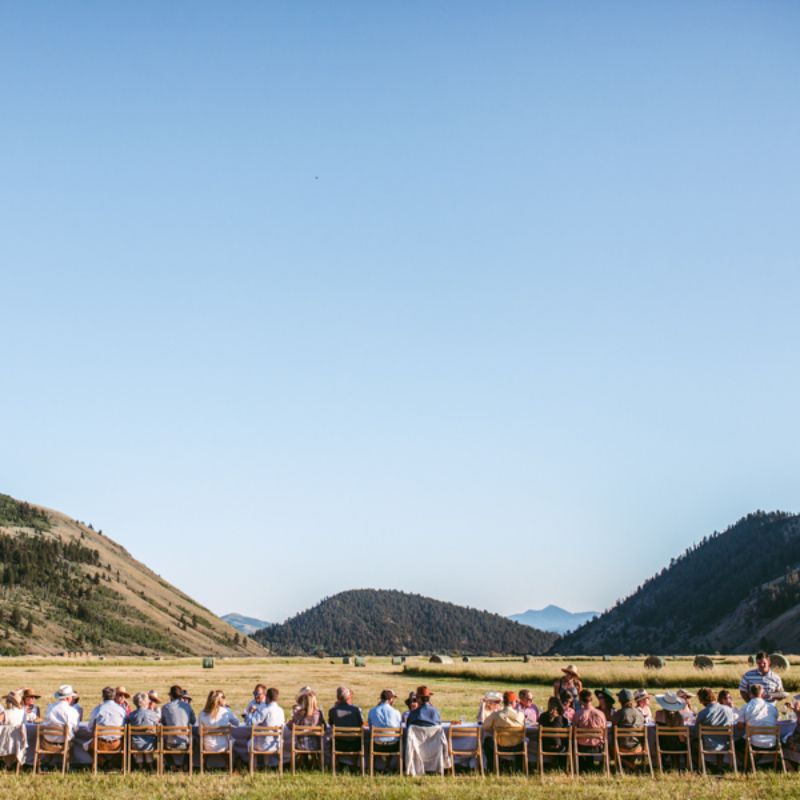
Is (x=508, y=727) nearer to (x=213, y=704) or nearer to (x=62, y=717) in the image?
(x=213, y=704)

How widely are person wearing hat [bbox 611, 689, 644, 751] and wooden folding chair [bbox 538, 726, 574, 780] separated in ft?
3.43

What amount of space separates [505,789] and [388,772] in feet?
10.2

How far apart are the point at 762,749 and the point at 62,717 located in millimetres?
13366

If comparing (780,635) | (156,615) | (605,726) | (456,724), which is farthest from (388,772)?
(156,615)

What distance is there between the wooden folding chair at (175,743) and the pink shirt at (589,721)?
7331 mm

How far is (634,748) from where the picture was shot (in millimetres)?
18062

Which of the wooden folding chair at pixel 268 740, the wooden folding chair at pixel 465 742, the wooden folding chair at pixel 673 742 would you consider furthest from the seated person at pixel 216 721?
the wooden folding chair at pixel 673 742

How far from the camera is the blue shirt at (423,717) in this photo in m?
18.1

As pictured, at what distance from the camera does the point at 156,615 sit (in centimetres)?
19700

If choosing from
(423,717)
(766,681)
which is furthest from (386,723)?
(766,681)

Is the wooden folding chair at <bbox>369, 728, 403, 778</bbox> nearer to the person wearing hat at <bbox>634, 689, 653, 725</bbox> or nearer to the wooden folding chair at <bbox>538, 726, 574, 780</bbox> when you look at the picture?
the wooden folding chair at <bbox>538, 726, 574, 780</bbox>

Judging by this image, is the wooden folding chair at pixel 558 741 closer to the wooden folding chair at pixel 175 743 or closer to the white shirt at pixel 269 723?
the white shirt at pixel 269 723

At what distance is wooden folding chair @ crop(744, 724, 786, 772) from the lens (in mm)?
17797

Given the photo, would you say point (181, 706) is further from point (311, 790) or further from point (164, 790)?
point (311, 790)
